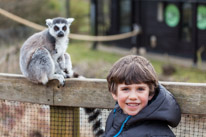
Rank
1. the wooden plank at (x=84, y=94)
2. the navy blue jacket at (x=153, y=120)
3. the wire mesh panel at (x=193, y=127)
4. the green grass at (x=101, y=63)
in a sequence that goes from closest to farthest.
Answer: the navy blue jacket at (x=153, y=120) → the wooden plank at (x=84, y=94) → the wire mesh panel at (x=193, y=127) → the green grass at (x=101, y=63)

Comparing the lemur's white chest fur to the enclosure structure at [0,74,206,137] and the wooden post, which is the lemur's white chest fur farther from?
the wooden post

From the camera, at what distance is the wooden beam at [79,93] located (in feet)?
7.45

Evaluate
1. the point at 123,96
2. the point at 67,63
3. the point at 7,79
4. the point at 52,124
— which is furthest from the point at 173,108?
the point at 67,63

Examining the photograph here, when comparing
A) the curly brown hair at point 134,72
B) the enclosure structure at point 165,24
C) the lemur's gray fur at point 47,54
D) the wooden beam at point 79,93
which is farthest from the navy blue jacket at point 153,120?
the enclosure structure at point 165,24

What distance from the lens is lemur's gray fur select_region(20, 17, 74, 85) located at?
358 cm

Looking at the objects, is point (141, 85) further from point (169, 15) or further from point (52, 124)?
point (169, 15)

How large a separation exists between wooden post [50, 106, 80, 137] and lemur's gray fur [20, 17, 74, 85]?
2.40 feet

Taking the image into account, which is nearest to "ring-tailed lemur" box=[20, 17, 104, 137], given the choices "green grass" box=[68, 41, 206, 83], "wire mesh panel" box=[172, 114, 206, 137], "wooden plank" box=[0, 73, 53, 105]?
"wooden plank" box=[0, 73, 53, 105]

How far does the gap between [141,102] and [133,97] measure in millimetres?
58

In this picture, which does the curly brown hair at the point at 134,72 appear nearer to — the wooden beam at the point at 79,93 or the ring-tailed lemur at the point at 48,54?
the wooden beam at the point at 79,93

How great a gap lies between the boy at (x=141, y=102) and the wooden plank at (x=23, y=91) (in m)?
0.84

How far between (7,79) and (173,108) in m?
1.50

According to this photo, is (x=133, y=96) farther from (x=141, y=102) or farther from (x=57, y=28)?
(x=57, y=28)

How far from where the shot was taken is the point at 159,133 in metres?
1.91
